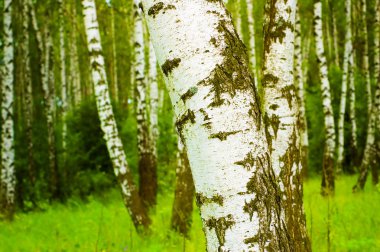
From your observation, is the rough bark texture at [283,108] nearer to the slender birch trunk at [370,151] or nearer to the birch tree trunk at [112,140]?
the birch tree trunk at [112,140]

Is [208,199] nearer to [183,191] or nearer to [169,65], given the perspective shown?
[169,65]

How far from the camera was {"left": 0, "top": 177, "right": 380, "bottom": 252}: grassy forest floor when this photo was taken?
4105 millimetres

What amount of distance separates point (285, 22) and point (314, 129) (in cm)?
1212

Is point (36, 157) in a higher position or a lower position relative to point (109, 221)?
higher

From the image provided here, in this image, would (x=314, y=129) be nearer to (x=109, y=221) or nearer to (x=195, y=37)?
(x=109, y=221)

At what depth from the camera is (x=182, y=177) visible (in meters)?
5.86

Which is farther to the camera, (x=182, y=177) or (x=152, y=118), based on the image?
(x=152, y=118)

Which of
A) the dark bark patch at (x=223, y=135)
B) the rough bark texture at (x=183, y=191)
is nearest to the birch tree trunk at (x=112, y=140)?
the rough bark texture at (x=183, y=191)

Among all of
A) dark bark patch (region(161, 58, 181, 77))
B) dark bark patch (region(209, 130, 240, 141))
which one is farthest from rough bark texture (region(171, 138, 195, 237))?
dark bark patch (region(209, 130, 240, 141))

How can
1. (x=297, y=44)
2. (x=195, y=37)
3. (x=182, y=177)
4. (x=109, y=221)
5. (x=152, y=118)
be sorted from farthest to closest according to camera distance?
(x=152, y=118) → (x=297, y=44) → (x=109, y=221) → (x=182, y=177) → (x=195, y=37)

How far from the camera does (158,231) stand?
589cm

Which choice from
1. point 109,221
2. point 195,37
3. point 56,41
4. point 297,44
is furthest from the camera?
point 56,41

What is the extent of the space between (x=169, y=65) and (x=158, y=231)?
4.70 metres

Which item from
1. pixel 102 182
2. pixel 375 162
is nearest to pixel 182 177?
pixel 375 162
